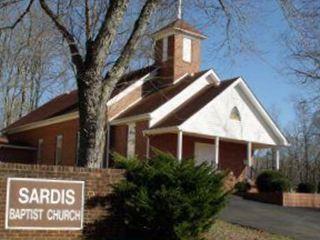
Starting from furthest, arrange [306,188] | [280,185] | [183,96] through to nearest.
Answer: [183,96]
[306,188]
[280,185]

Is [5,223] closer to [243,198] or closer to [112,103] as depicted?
[243,198]

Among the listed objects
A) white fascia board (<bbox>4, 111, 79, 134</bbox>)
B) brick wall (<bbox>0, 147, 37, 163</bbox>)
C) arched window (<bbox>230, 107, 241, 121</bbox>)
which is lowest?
brick wall (<bbox>0, 147, 37, 163</bbox>)

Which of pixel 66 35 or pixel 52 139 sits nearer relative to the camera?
pixel 66 35

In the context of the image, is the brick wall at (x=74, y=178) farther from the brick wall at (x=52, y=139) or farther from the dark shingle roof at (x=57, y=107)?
the brick wall at (x=52, y=139)

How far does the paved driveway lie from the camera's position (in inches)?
722

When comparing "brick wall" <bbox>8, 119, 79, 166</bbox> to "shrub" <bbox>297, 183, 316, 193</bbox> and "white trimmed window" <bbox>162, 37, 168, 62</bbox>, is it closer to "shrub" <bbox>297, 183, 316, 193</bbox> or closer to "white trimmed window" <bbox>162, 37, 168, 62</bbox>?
"white trimmed window" <bbox>162, 37, 168, 62</bbox>

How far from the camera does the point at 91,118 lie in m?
15.9

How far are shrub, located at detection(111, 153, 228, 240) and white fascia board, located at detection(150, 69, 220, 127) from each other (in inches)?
695

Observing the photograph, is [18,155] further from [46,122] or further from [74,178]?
[74,178]

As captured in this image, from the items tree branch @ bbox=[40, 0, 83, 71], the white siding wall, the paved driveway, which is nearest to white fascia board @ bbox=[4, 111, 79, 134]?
the white siding wall

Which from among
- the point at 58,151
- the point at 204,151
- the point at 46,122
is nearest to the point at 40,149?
the point at 46,122

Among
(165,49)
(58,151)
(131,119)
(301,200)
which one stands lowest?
(301,200)

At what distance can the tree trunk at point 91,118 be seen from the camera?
1582 cm

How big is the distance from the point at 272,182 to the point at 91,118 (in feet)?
48.6
